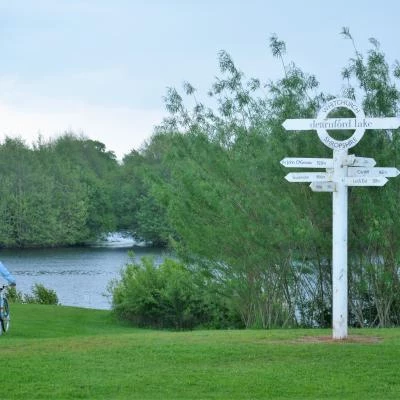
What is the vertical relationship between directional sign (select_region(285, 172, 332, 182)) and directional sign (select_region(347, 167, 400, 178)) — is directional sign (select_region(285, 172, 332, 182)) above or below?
below

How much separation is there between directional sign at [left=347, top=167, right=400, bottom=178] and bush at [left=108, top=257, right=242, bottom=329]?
42.2ft

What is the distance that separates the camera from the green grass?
9.59 m

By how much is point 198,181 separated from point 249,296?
2.95 m

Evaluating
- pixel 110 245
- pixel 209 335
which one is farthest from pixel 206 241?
pixel 110 245

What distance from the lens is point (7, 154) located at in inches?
3376

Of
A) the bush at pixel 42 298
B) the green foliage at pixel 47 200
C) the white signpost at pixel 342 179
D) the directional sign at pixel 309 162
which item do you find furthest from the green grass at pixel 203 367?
the green foliage at pixel 47 200

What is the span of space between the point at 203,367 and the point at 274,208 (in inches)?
352

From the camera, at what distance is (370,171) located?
1243 centimetres

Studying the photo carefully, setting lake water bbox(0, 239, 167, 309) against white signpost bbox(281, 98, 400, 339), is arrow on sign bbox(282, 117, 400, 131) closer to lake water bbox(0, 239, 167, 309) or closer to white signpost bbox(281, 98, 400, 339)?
white signpost bbox(281, 98, 400, 339)

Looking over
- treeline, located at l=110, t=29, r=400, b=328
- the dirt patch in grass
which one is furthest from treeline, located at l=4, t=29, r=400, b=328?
the dirt patch in grass

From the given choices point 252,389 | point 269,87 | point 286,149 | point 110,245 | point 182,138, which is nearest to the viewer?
point 252,389

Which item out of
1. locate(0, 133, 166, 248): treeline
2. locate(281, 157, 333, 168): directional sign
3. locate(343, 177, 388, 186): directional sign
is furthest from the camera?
locate(0, 133, 166, 248): treeline

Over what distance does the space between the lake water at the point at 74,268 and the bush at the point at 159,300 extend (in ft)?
5.03

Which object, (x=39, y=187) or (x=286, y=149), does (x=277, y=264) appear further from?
(x=39, y=187)
